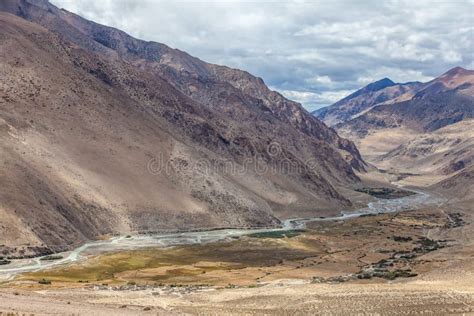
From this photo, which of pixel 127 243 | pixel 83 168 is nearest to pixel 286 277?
pixel 127 243

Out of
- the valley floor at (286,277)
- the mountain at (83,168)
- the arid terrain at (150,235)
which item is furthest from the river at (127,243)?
the valley floor at (286,277)

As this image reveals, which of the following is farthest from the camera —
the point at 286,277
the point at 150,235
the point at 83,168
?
the point at 83,168

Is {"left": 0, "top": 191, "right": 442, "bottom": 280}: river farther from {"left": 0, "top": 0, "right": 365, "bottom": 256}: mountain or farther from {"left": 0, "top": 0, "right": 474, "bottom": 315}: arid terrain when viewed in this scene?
{"left": 0, "top": 0, "right": 365, "bottom": 256}: mountain

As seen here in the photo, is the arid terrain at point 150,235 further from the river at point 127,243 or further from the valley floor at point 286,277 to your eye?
the river at point 127,243

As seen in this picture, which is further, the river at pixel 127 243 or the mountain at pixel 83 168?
the mountain at pixel 83 168

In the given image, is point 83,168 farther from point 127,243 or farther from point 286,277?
point 286,277

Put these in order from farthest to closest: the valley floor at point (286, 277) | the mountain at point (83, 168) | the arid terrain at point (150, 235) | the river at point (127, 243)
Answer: the mountain at point (83, 168) → the river at point (127, 243) → the arid terrain at point (150, 235) → the valley floor at point (286, 277)

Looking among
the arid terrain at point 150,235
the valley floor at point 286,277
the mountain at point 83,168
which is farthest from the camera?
the mountain at point 83,168

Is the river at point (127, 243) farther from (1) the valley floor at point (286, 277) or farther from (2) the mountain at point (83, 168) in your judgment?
(1) the valley floor at point (286, 277)

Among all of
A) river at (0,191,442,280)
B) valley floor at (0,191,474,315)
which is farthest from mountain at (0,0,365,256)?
valley floor at (0,191,474,315)

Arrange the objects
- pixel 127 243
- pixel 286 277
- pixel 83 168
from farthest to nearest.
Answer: pixel 83 168 → pixel 127 243 → pixel 286 277

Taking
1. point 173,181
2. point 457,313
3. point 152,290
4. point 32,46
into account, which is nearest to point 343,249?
point 173,181

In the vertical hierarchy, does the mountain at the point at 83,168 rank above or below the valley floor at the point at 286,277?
above
